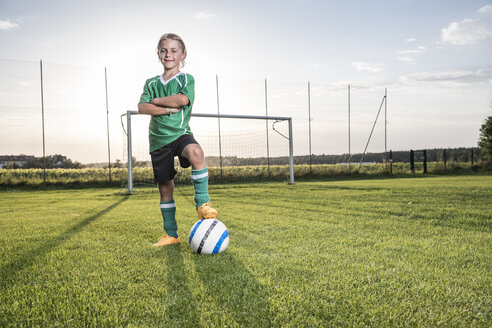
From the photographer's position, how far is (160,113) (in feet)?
10.5

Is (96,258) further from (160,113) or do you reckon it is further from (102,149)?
Answer: (102,149)

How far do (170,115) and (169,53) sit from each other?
626 mm

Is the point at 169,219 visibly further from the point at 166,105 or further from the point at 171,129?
the point at 166,105

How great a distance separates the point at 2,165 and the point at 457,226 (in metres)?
20.4

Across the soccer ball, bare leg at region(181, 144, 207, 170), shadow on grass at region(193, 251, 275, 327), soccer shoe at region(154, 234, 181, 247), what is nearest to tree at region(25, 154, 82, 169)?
soccer shoe at region(154, 234, 181, 247)

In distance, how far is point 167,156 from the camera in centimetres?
326

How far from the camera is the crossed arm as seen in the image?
3.20 meters

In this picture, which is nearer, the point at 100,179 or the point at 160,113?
the point at 160,113

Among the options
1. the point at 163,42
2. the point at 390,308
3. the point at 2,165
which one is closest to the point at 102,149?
the point at 2,165

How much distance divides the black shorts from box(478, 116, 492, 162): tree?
33392 mm

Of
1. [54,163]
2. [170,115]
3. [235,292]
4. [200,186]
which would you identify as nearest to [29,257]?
[200,186]

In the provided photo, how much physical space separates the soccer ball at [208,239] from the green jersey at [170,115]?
901 mm

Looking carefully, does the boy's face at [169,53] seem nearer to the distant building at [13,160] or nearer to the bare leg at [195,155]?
the bare leg at [195,155]

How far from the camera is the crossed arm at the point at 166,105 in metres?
3.20
